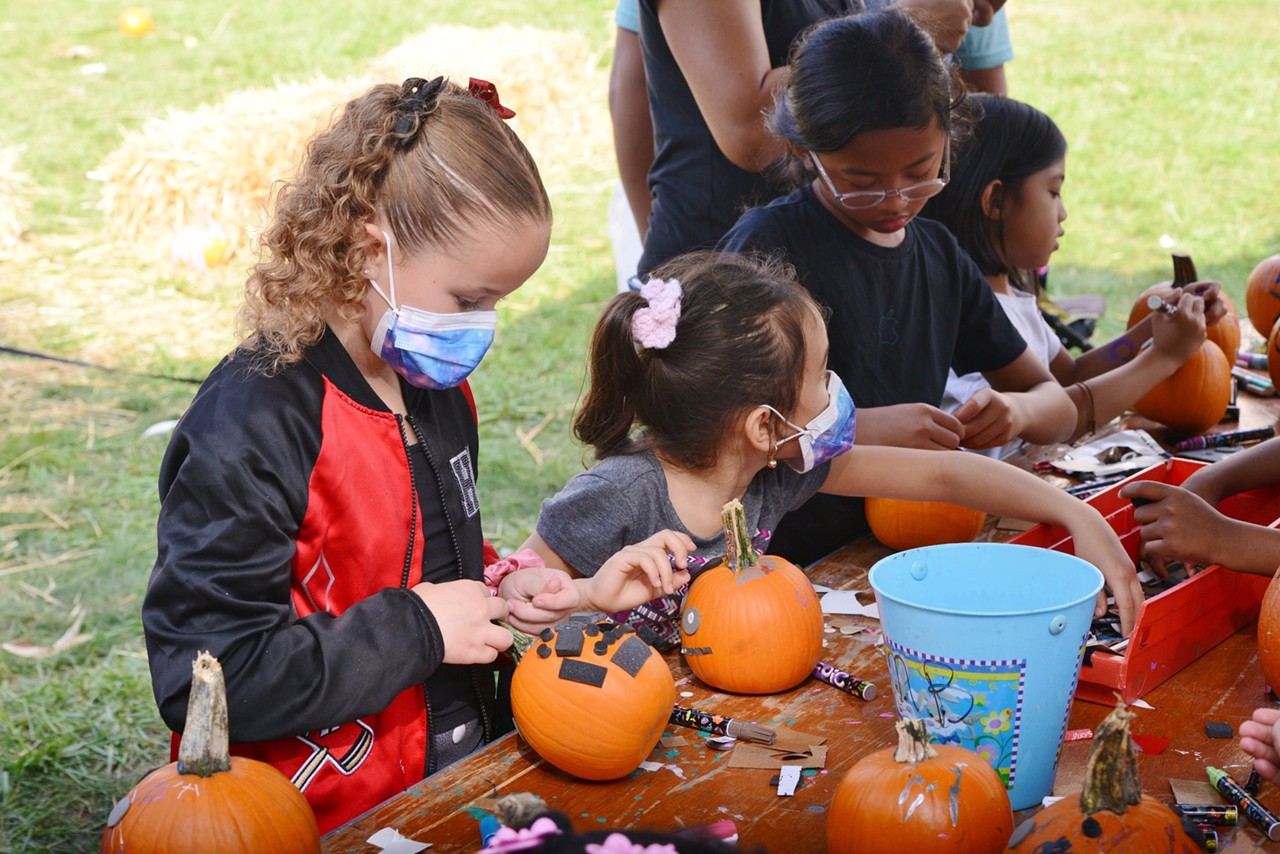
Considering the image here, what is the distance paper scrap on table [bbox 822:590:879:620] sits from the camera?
230cm

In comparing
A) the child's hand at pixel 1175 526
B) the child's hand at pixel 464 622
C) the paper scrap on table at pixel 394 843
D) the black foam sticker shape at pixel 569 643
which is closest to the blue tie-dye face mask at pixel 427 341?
the child's hand at pixel 464 622

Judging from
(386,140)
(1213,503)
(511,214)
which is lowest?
(1213,503)

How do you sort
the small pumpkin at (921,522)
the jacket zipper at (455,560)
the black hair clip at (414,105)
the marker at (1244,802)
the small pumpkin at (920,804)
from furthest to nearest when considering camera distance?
the small pumpkin at (921,522), the jacket zipper at (455,560), the black hair clip at (414,105), the marker at (1244,802), the small pumpkin at (920,804)

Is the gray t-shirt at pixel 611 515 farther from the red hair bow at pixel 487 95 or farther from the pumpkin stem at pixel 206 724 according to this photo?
the pumpkin stem at pixel 206 724

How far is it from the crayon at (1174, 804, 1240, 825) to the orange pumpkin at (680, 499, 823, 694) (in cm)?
62

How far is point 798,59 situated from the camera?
2.88m

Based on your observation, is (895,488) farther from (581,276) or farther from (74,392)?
(581,276)

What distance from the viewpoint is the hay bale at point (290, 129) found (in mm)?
9281

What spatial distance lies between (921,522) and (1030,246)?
4.41 feet

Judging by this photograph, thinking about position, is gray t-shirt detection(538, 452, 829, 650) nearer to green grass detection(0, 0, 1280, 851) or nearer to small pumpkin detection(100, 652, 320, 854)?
small pumpkin detection(100, 652, 320, 854)

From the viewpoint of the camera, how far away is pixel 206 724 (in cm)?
151

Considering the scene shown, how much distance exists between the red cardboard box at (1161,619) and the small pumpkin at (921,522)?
283 mm

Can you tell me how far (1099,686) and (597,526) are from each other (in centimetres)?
95

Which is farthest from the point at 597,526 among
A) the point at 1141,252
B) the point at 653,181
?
the point at 1141,252
